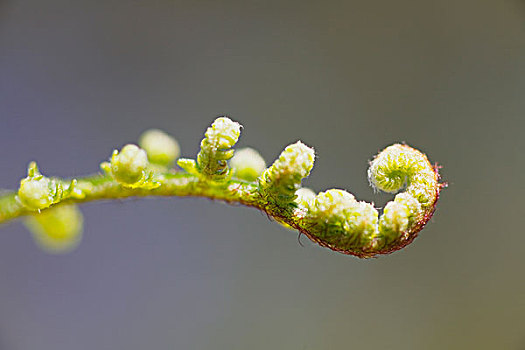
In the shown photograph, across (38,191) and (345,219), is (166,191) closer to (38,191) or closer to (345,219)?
(38,191)

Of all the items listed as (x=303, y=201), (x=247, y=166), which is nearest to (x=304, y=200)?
(x=303, y=201)

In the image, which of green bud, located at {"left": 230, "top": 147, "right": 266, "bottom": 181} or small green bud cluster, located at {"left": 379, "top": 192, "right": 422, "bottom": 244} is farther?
green bud, located at {"left": 230, "top": 147, "right": 266, "bottom": 181}

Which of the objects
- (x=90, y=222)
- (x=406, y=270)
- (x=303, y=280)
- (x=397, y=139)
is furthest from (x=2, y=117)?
(x=406, y=270)

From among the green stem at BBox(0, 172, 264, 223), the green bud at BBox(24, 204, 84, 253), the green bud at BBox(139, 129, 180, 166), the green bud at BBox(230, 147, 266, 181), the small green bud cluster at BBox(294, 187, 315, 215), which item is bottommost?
the small green bud cluster at BBox(294, 187, 315, 215)

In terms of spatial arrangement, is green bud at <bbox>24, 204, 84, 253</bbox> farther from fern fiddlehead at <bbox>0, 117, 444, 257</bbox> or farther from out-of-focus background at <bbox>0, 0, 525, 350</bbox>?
out-of-focus background at <bbox>0, 0, 525, 350</bbox>

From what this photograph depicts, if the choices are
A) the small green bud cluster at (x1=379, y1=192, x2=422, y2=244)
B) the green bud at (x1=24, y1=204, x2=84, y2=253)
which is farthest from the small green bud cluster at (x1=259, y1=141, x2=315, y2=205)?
the green bud at (x1=24, y1=204, x2=84, y2=253)

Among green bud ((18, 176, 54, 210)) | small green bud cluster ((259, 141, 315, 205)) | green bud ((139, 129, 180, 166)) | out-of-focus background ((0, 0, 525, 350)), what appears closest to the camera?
small green bud cluster ((259, 141, 315, 205))
